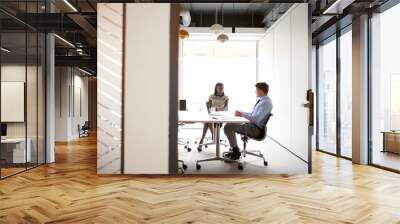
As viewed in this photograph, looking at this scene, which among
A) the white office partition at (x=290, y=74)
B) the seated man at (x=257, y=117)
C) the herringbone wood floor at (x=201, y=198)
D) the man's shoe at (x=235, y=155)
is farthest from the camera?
the man's shoe at (x=235, y=155)

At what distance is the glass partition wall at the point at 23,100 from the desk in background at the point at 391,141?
6531mm

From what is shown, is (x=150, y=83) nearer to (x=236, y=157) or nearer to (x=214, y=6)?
(x=236, y=157)

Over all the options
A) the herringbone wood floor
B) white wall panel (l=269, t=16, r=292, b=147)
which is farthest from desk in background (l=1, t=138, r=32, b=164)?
white wall panel (l=269, t=16, r=292, b=147)

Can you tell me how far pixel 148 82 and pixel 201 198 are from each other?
1990mm

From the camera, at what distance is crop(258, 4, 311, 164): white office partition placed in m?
5.79

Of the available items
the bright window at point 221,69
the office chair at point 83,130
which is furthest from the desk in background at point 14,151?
the office chair at point 83,130

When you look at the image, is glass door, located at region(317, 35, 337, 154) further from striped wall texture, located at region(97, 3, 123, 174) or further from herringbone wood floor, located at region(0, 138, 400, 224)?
striped wall texture, located at region(97, 3, 123, 174)

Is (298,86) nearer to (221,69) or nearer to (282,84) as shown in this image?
(282,84)

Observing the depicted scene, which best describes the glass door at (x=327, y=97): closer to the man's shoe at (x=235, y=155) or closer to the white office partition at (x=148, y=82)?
the man's shoe at (x=235, y=155)

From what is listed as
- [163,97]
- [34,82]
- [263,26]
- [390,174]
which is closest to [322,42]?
[263,26]

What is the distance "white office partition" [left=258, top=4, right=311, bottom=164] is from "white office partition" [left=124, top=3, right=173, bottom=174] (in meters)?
2.23

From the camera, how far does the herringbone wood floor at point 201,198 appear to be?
3230 mm

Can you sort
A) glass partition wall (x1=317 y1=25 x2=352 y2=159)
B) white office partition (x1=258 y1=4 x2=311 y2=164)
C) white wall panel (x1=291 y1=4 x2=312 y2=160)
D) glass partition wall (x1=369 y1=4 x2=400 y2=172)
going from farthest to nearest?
glass partition wall (x1=317 y1=25 x2=352 y2=159)
white wall panel (x1=291 y1=4 x2=312 y2=160)
glass partition wall (x1=369 y1=4 x2=400 y2=172)
white office partition (x1=258 y1=4 x2=311 y2=164)

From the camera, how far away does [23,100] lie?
6441 mm
